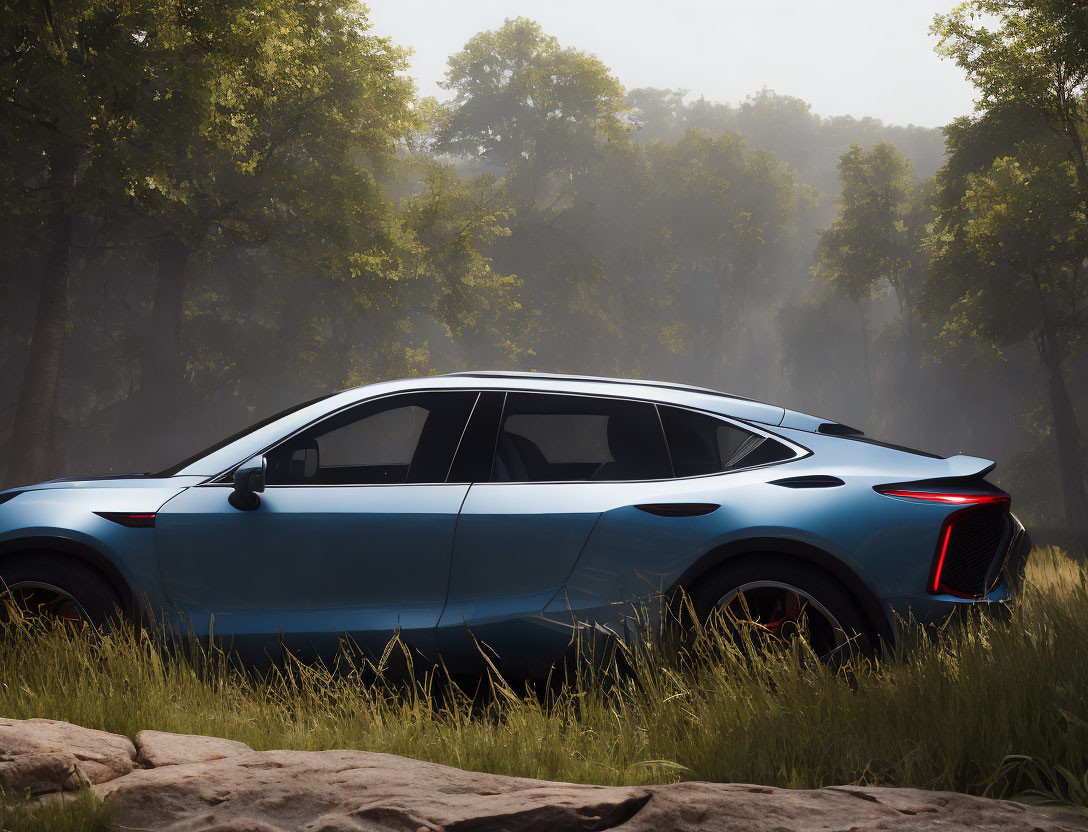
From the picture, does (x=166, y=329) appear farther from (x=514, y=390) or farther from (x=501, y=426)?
(x=501, y=426)

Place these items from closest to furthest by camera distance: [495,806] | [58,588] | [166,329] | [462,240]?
1. [495,806]
2. [58,588]
3. [166,329]
4. [462,240]

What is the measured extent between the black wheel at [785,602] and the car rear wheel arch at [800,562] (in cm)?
2

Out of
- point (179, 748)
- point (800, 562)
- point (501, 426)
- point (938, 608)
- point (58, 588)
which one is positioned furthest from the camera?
point (501, 426)

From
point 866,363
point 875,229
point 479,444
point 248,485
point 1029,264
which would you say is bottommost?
point 248,485

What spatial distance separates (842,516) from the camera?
413 centimetres

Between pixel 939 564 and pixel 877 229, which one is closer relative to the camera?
pixel 939 564

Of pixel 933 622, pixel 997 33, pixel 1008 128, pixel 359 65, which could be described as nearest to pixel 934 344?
pixel 1008 128

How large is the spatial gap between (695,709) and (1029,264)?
23468 millimetres

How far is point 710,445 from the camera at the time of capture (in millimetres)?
4555

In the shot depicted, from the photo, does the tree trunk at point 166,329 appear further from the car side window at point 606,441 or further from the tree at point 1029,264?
the car side window at point 606,441

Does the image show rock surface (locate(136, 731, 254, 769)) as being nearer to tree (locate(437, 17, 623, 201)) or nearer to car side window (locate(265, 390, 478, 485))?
car side window (locate(265, 390, 478, 485))

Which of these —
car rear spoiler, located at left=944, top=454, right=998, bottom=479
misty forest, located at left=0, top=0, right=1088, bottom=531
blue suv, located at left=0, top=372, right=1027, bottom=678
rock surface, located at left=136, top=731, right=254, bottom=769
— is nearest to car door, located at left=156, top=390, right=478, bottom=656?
blue suv, located at left=0, top=372, right=1027, bottom=678

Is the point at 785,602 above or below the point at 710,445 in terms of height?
below

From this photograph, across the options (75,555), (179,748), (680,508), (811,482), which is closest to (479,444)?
(680,508)
